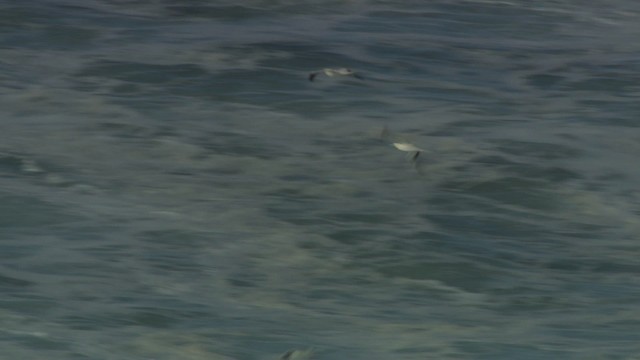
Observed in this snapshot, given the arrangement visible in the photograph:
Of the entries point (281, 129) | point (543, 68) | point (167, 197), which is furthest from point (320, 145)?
point (543, 68)

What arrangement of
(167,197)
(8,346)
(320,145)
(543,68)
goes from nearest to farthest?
(8,346)
(167,197)
(320,145)
(543,68)

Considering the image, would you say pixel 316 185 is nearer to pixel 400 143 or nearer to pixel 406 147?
pixel 406 147

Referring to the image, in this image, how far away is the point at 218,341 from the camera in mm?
6781

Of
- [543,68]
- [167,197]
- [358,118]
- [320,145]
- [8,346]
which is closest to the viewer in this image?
[8,346]

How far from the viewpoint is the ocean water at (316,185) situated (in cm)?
702

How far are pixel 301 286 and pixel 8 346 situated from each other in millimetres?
1551

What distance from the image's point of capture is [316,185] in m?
9.25

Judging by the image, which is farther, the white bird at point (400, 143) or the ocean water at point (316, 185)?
the white bird at point (400, 143)

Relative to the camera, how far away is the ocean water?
7.02 m

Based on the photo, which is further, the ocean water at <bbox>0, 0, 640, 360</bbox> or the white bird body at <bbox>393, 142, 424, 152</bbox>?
the white bird body at <bbox>393, 142, 424, 152</bbox>

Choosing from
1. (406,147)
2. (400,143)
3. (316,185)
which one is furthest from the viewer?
(400,143)

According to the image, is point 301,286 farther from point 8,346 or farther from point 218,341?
point 8,346

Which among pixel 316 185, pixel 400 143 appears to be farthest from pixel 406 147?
pixel 316 185

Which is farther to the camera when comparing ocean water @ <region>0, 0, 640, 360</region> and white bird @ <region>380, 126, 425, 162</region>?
white bird @ <region>380, 126, 425, 162</region>
